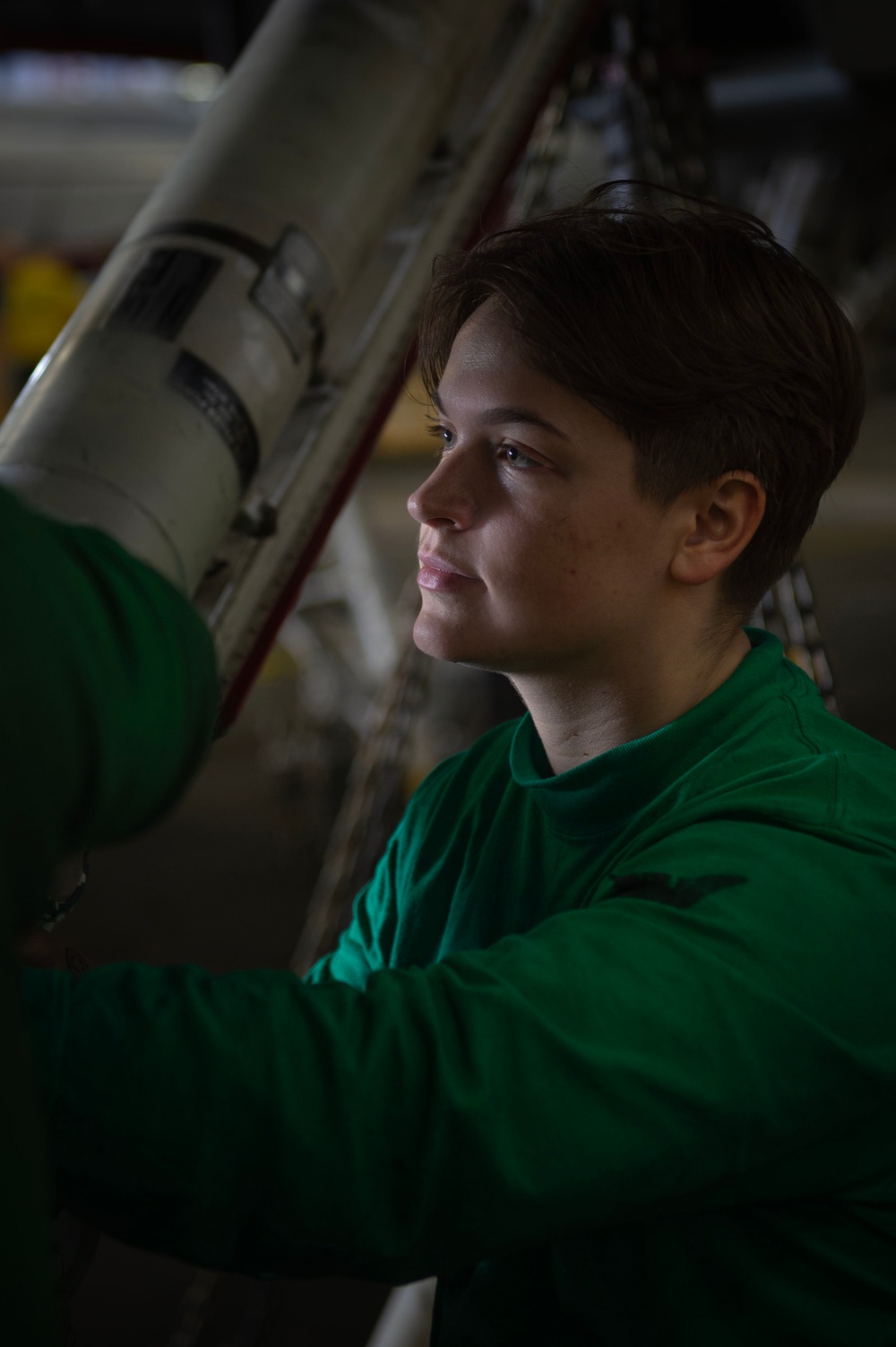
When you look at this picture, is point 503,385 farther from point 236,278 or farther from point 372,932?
point 372,932

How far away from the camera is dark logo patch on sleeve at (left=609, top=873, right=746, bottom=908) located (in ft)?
2.69

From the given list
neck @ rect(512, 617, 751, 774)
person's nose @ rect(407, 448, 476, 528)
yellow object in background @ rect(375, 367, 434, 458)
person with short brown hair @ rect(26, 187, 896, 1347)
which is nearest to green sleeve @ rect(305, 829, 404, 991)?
person with short brown hair @ rect(26, 187, 896, 1347)

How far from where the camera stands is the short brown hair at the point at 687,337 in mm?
1029

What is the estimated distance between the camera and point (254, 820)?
18.5 ft

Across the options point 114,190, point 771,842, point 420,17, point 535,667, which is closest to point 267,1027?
point 771,842

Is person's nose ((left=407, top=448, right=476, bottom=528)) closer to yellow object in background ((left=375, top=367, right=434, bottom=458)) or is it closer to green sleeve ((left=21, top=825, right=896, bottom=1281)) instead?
green sleeve ((left=21, top=825, right=896, bottom=1281))

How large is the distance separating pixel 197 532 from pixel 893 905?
2.67 ft

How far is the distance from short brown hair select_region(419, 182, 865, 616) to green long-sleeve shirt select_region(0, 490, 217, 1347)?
56 centimetres

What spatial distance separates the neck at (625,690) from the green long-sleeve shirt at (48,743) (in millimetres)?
578

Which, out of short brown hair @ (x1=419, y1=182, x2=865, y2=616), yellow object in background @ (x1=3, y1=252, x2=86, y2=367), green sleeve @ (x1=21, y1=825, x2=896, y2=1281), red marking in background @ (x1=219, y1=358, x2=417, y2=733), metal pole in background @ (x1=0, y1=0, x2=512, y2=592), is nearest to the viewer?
green sleeve @ (x1=21, y1=825, x2=896, y2=1281)

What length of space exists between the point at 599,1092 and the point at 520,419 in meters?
0.57

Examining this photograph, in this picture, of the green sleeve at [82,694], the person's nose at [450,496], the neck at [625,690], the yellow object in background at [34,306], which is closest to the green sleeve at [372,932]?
the neck at [625,690]

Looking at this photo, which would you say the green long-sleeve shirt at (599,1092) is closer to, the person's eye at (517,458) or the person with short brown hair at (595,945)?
the person with short brown hair at (595,945)

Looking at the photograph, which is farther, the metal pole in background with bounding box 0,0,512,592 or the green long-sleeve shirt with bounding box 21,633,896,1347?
the metal pole in background with bounding box 0,0,512,592
